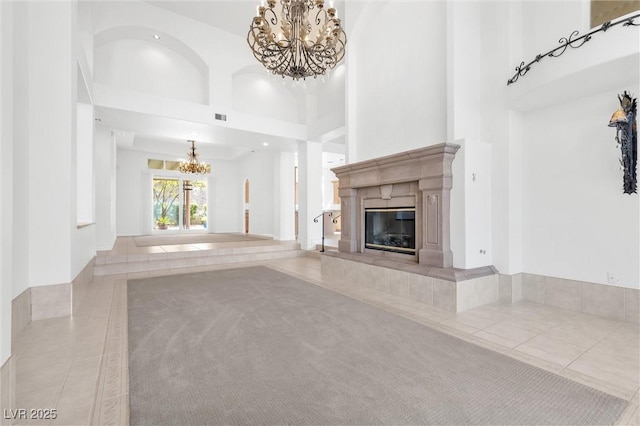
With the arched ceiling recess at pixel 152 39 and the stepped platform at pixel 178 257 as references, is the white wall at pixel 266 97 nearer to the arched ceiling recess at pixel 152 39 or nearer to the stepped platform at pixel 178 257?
the arched ceiling recess at pixel 152 39

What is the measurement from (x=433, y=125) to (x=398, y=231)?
61.8 inches

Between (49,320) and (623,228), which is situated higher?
(623,228)

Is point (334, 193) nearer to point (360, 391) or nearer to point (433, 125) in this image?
point (433, 125)

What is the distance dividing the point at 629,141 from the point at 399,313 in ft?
9.26

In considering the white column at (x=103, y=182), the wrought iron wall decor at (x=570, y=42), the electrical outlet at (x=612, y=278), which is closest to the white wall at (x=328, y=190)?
the white column at (x=103, y=182)

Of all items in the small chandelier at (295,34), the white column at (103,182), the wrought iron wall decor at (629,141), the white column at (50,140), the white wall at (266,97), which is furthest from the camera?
the white wall at (266,97)

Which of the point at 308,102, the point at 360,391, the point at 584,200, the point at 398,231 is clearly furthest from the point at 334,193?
the point at 360,391

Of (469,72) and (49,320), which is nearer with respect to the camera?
(49,320)

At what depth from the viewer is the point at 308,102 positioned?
7.60 m

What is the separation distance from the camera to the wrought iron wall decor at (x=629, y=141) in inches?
113

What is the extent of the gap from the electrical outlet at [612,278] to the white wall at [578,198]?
2 cm

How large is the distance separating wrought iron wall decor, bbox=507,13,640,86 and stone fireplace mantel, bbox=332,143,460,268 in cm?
111

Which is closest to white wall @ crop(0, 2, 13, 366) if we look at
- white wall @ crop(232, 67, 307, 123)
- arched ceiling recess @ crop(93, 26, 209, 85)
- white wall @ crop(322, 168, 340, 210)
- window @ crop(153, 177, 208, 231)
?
arched ceiling recess @ crop(93, 26, 209, 85)

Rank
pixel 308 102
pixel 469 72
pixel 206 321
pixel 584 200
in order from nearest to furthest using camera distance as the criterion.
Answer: pixel 206 321 < pixel 584 200 < pixel 469 72 < pixel 308 102
